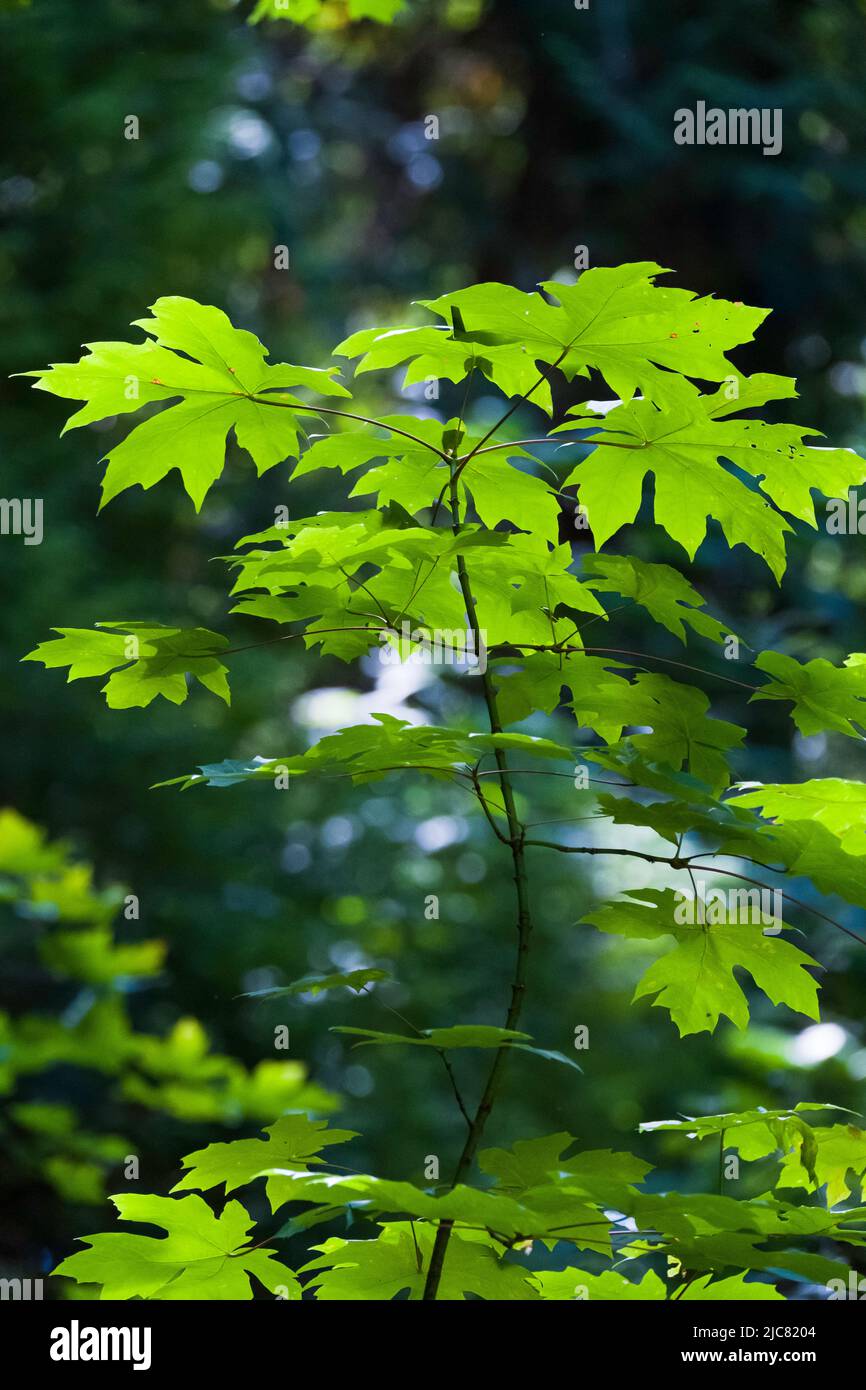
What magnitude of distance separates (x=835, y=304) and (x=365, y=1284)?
5.32m

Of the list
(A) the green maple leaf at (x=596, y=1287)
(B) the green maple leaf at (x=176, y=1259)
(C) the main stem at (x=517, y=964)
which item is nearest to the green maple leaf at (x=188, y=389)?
(C) the main stem at (x=517, y=964)

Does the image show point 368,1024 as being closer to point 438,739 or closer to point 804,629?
point 804,629

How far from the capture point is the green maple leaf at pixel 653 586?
107cm

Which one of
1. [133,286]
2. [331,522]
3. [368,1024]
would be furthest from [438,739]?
[133,286]

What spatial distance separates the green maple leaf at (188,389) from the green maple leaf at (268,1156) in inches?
Answer: 19.4

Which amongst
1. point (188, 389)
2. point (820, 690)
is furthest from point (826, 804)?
point (188, 389)

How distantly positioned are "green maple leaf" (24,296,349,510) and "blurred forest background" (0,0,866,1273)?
221 cm

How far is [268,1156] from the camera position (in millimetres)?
1003

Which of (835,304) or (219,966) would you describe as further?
(835,304)

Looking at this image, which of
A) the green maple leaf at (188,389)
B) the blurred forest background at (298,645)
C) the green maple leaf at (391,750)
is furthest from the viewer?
the blurred forest background at (298,645)

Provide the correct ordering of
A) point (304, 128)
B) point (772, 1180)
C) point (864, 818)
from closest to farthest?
1. point (864, 818)
2. point (772, 1180)
3. point (304, 128)

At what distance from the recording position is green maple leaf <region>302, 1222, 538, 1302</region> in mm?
981

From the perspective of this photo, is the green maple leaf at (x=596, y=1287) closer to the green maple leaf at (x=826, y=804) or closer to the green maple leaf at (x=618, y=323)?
the green maple leaf at (x=826, y=804)

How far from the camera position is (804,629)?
17.4 ft
